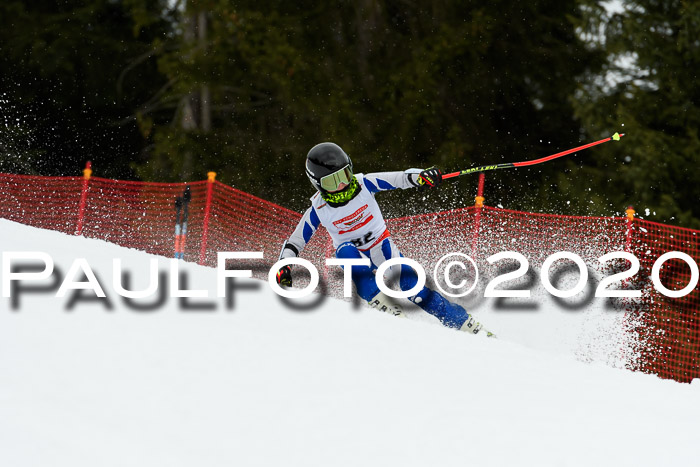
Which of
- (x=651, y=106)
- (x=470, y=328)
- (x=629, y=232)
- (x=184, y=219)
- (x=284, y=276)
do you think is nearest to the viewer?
(x=284, y=276)

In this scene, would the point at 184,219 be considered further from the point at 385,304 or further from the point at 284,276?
the point at 385,304

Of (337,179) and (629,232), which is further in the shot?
(629,232)

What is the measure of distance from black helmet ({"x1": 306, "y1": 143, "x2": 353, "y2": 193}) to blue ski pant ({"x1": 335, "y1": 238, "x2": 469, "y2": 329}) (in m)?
0.66

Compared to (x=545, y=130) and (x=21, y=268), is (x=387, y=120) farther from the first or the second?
(x=21, y=268)

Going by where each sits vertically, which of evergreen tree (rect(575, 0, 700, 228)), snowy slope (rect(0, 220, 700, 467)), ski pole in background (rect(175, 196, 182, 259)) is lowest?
snowy slope (rect(0, 220, 700, 467))

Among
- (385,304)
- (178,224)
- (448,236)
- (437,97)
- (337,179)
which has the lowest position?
(385,304)

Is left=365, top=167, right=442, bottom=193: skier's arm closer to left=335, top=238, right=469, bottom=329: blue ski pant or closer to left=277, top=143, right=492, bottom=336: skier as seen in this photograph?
left=277, top=143, right=492, bottom=336: skier

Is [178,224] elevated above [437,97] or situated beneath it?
situated beneath

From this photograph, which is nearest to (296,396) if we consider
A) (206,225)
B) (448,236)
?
(448,236)

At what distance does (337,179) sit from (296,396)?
236cm

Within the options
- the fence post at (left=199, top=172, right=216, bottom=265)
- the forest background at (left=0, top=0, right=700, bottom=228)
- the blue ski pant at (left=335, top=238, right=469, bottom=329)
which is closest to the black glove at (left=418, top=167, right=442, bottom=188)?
the blue ski pant at (left=335, top=238, right=469, bottom=329)

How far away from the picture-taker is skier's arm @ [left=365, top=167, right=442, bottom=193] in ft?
22.5

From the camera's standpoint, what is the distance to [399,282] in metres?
7.31

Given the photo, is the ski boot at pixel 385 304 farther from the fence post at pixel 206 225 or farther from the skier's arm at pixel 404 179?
the fence post at pixel 206 225
